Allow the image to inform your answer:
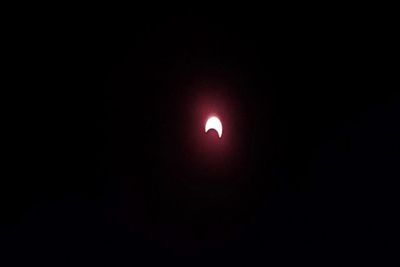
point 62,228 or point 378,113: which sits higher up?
point 378,113

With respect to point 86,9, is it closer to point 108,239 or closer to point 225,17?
point 225,17

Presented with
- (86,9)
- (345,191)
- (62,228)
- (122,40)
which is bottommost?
(62,228)

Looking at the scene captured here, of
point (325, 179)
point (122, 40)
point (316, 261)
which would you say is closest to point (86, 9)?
point (122, 40)

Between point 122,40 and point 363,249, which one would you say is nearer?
point 363,249
